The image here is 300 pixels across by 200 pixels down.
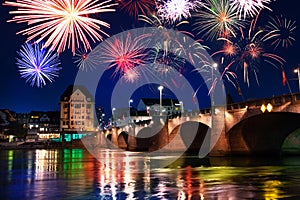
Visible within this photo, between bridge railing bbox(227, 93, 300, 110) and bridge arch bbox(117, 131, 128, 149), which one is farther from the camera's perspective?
bridge arch bbox(117, 131, 128, 149)

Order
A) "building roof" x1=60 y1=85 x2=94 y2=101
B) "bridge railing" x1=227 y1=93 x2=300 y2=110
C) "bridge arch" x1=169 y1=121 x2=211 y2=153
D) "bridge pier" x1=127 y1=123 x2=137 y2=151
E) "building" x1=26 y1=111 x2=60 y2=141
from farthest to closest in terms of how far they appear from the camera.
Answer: "building roof" x1=60 y1=85 x2=94 y2=101, "building" x1=26 y1=111 x2=60 y2=141, "bridge pier" x1=127 y1=123 x2=137 y2=151, "bridge arch" x1=169 y1=121 x2=211 y2=153, "bridge railing" x1=227 y1=93 x2=300 y2=110

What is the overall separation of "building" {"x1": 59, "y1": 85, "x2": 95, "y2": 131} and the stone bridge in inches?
4037

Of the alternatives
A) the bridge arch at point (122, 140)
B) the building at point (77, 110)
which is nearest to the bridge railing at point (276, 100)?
the bridge arch at point (122, 140)

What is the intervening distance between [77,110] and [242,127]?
133 metres

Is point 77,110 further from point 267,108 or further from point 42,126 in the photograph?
point 267,108

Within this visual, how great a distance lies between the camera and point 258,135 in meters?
60.5

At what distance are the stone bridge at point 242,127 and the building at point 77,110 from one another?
102535 millimetres

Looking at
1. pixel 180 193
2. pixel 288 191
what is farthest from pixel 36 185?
pixel 288 191

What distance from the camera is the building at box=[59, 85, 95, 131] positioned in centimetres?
18006

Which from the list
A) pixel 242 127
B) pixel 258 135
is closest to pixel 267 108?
pixel 242 127

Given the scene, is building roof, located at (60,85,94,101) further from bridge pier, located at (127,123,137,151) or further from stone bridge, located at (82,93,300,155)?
stone bridge, located at (82,93,300,155)

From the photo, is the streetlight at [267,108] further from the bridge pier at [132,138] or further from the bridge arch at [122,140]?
the bridge arch at [122,140]

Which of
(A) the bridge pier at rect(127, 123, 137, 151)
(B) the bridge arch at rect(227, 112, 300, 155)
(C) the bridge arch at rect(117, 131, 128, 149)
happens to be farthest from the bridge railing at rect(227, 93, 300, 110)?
(C) the bridge arch at rect(117, 131, 128, 149)

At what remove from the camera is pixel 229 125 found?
58.0 meters
